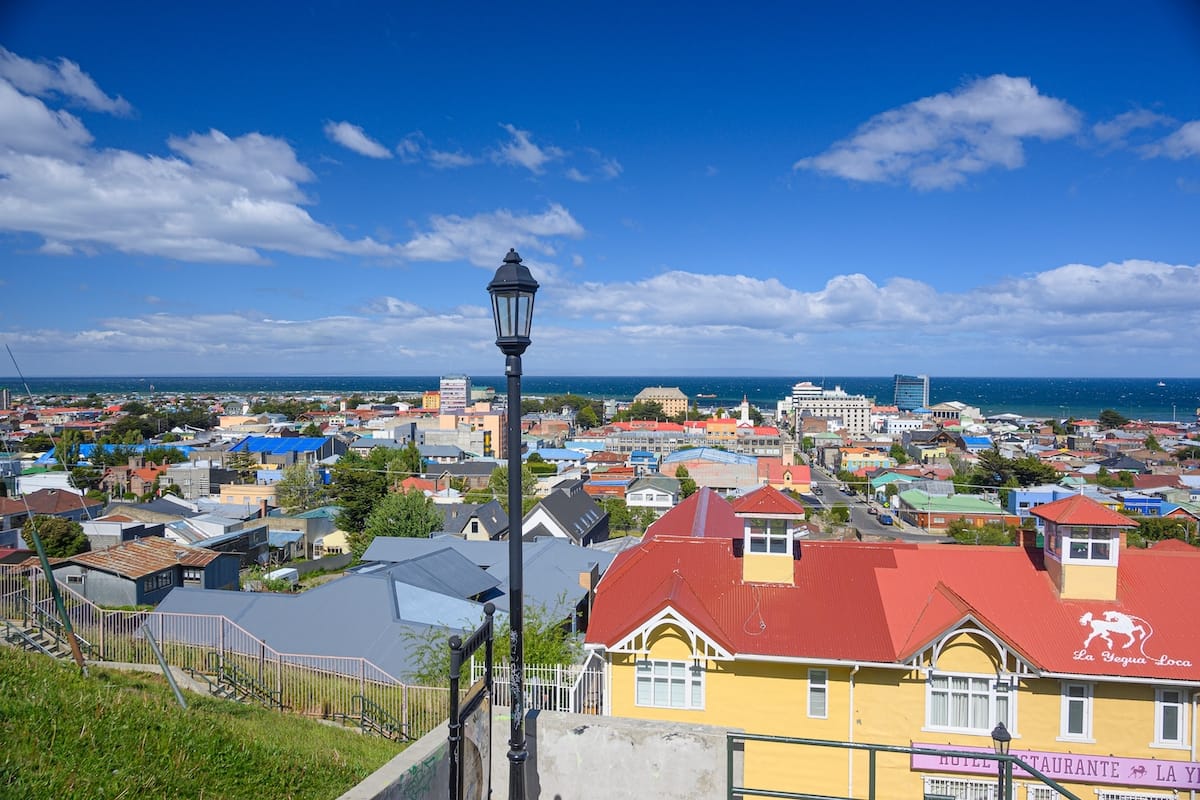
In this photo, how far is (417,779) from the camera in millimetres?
4664

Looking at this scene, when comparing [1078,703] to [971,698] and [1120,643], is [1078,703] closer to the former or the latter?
[1120,643]

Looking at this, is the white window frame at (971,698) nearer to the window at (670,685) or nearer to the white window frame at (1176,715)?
the white window frame at (1176,715)

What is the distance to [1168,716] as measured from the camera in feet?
35.0

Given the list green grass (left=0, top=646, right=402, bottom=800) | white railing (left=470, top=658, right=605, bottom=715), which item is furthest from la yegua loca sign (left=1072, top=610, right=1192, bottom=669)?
green grass (left=0, top=646, right=402, bottom=800)

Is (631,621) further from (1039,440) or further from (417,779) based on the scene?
(1039,440)

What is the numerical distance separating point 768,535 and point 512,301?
8641 millimetres

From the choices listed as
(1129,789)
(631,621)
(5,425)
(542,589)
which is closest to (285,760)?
(631,621)

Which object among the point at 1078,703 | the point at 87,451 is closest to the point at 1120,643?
the point at 1078,703

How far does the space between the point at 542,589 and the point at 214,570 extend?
1398cm

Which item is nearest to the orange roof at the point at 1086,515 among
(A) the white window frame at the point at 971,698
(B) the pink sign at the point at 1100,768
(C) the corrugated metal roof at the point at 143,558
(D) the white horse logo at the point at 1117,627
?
(D) the white horse logo at the point at 1117,627

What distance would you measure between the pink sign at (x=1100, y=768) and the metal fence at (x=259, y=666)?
7061mm

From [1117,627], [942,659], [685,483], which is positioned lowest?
[685,483]

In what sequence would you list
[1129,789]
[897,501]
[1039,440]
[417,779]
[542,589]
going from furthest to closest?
[1039,440], [897,501], [542,589], [1129,789], [417,779]

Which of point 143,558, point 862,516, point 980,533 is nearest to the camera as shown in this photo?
point 143,558
